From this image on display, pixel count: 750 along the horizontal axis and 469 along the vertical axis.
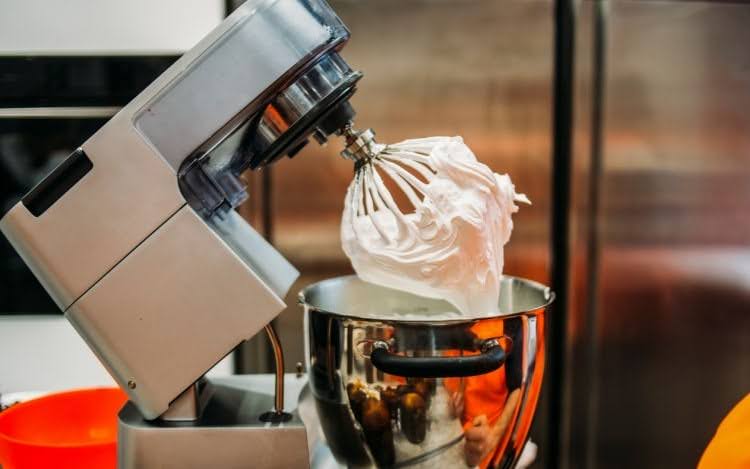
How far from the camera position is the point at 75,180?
666mm

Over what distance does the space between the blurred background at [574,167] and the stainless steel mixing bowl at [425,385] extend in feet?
3.10

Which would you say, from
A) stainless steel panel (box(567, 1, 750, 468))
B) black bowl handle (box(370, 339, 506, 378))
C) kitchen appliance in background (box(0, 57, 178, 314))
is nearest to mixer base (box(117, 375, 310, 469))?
black bowl handle (box(370, 339, 506, 378))

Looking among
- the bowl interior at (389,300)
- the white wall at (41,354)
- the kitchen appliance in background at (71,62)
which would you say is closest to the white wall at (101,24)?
the kitchen appliance in background at (71,62)

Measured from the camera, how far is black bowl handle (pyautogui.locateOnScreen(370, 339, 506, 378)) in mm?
651

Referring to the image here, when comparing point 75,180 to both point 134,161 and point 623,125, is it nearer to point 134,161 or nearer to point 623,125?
point 134,161

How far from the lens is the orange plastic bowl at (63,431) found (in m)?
0.69

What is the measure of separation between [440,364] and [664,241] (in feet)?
4.36

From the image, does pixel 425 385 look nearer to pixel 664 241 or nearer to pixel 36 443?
pixel 36 443

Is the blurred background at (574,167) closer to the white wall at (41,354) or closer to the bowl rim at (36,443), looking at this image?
the white wall at (41,354)

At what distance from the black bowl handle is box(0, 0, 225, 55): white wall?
1100 mm

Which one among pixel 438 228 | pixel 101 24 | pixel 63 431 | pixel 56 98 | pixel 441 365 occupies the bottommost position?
pixel 63 431

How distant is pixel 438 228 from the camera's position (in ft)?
2.44

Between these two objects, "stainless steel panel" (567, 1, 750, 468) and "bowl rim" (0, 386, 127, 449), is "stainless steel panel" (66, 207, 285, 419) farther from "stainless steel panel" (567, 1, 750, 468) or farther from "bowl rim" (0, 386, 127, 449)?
"stainless steel panel" (567, 1, 750, 468)

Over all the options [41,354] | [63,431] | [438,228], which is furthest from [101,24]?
[438,228]
